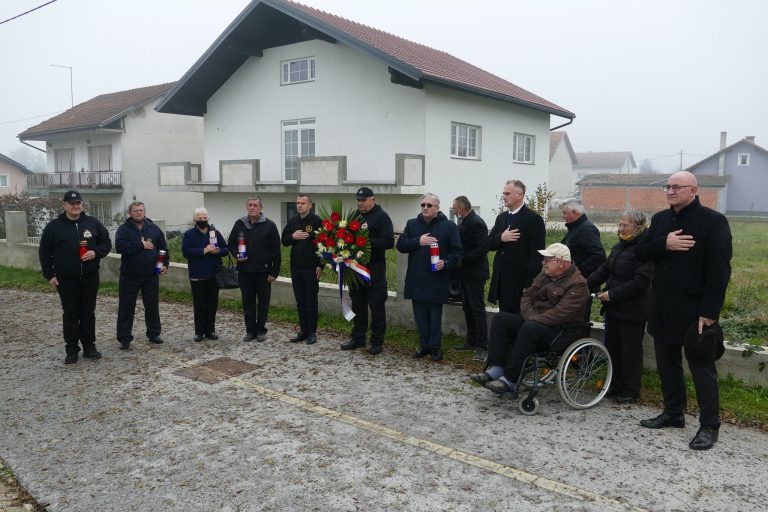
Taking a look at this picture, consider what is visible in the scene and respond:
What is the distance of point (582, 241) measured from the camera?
6.28m

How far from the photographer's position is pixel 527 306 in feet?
19.2

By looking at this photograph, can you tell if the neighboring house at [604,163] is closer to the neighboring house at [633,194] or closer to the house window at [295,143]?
the neighboring house at [633,194]

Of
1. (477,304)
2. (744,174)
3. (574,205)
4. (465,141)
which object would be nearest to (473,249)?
(477,304)

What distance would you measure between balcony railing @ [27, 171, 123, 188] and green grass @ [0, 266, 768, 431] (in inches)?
685

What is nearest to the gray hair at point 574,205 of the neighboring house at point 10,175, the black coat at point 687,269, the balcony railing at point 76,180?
the black coat at point 687,269

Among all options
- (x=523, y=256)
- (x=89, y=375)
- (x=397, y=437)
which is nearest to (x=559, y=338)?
(x=523, y=256)

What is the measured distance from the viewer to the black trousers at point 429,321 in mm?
7213

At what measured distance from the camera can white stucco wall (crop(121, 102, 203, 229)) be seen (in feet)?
97.0

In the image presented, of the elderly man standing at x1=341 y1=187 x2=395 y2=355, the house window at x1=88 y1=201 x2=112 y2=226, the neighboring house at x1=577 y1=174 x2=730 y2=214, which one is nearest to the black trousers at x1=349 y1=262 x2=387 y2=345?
the elderly man standing at x1=341 y1=187 x2=395 y2=355

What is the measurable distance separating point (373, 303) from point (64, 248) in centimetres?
375

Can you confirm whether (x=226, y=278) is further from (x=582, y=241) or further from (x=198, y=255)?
(x=582, y=241)

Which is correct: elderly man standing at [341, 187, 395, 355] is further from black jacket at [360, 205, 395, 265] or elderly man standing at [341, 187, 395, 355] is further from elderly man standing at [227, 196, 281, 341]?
elderly man standing at [227, 196, 281, 341]

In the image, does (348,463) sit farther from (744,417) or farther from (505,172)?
(505,172)

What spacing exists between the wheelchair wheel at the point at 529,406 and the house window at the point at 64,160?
32.7 m
